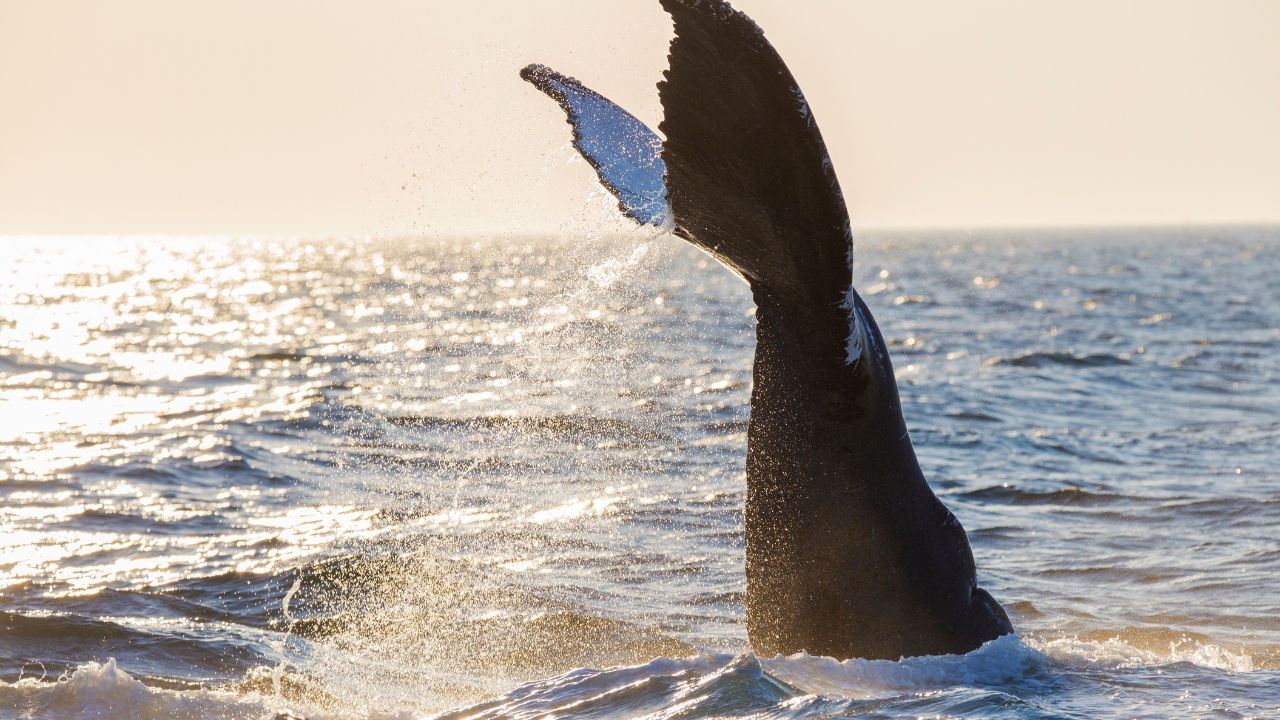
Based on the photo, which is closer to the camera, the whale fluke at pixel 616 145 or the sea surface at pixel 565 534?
the whale fluke at pixel 616 145

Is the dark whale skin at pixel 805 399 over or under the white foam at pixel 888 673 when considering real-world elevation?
over

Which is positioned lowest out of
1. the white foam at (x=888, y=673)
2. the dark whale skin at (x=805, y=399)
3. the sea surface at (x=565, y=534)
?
the sea surface at (x=565, y=534)

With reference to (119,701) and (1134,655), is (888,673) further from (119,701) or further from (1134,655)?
(119,701)

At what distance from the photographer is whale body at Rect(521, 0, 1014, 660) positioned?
12.6 feet

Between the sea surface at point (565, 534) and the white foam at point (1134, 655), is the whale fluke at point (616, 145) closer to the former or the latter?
the sea surface at point (565, 534)

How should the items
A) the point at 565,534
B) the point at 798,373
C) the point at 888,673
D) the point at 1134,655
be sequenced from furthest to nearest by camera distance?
the point at 565,534 → the point at 1134,655 → the point at 888,673 → the point at 798,373

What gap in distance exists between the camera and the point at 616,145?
4.57 metres

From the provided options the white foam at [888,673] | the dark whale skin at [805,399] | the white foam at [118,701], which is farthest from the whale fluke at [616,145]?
the white foam at [118,701]

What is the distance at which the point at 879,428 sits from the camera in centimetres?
437

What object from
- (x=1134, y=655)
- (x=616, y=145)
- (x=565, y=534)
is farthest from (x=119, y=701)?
(x=1134, y=655)

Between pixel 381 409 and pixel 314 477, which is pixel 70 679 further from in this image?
pixel 381 409

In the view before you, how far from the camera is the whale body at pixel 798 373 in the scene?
384 cm

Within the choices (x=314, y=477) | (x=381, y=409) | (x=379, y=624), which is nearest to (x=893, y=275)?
(x=381, y=409)

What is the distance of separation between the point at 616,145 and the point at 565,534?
4.70 m
